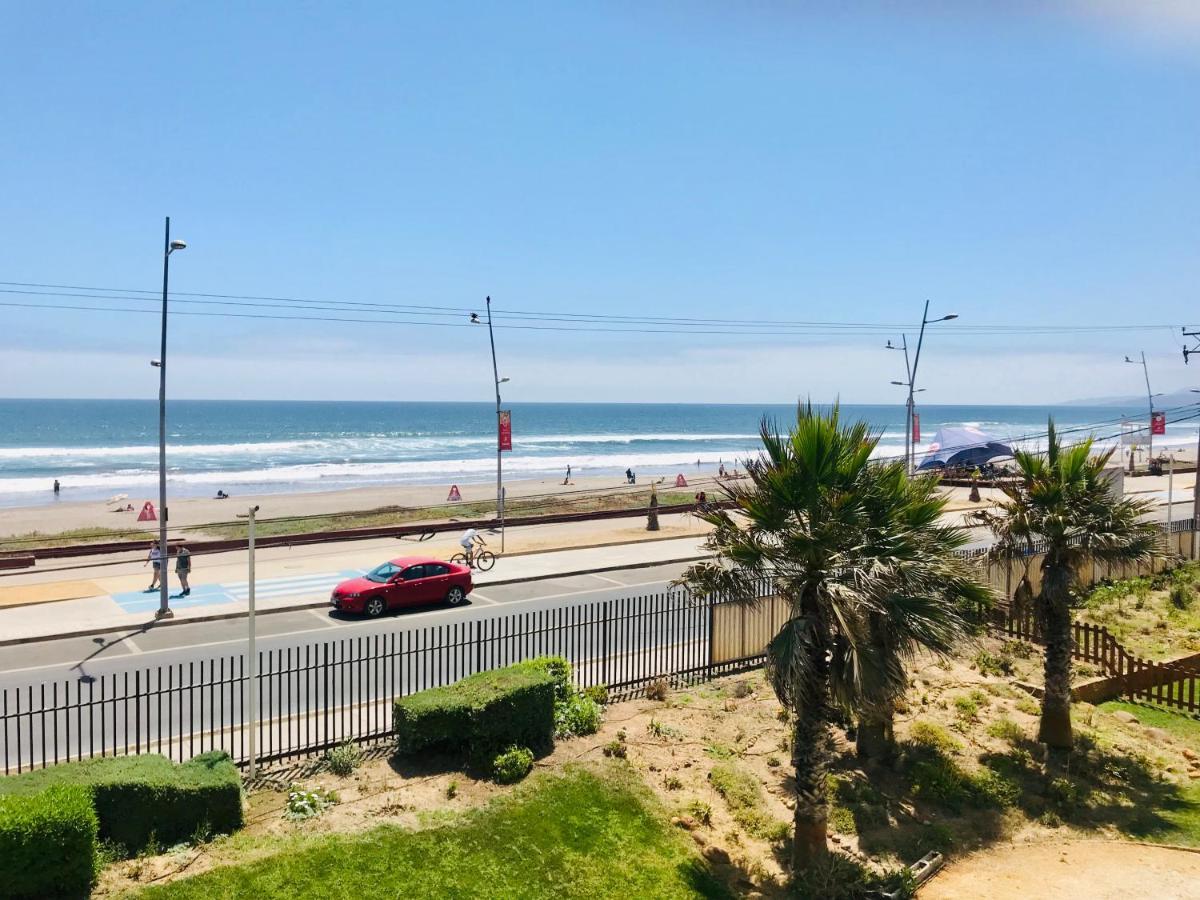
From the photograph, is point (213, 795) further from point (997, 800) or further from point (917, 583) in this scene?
point (997, 800)

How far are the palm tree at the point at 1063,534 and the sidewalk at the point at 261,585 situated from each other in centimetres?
859

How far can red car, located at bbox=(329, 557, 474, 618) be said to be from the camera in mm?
22500

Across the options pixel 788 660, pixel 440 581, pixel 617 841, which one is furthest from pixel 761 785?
pixel 440 581

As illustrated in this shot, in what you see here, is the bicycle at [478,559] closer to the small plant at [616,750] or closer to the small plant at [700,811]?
the small plant at [616,750]

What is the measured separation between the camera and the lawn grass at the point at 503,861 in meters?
8.66

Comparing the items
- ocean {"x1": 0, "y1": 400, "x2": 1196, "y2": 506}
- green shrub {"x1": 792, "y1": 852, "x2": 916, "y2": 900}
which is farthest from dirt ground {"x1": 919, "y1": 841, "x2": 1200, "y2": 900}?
ocean {"x1": 0, "y1": 400, "x2": 1196, "y2": 506}

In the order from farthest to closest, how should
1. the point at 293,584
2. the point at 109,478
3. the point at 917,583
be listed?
the point at 109,478 < the point at 293,584 < the point at 917,583

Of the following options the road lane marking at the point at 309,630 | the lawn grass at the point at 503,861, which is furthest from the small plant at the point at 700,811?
the road lane marking at the point at 309,630

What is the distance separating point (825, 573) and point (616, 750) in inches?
177

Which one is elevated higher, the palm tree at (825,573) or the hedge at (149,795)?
the palm tree at (825,573)

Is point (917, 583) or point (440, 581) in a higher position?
point (917, 583)

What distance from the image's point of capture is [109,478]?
250ft

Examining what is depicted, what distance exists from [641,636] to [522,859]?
911 centimetres

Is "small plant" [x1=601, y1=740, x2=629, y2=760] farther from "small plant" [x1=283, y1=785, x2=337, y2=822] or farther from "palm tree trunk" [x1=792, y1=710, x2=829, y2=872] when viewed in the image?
"small plant" [x1=283, y1=785, x2=337, y2=822]
